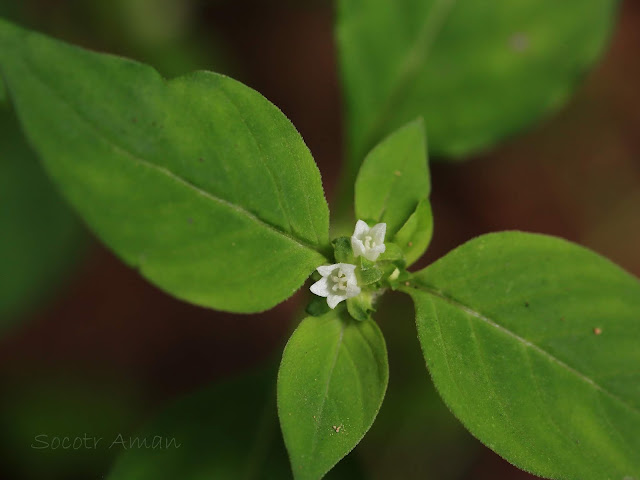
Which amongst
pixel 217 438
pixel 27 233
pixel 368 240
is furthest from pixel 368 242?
pixel 27 233

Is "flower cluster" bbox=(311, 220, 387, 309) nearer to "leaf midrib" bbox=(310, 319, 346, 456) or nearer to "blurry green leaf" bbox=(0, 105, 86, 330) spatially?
"leaf midrib" bbox=(310, 319, 346, 456)

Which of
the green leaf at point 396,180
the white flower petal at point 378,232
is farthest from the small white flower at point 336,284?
the green leaf at point 396,180

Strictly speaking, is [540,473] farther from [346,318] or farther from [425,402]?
[425,402]

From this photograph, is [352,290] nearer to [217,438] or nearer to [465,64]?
[217,438]

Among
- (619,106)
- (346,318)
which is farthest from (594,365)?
(619,106)

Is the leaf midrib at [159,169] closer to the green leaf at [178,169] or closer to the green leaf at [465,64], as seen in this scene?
the green leaf at [178,169]
